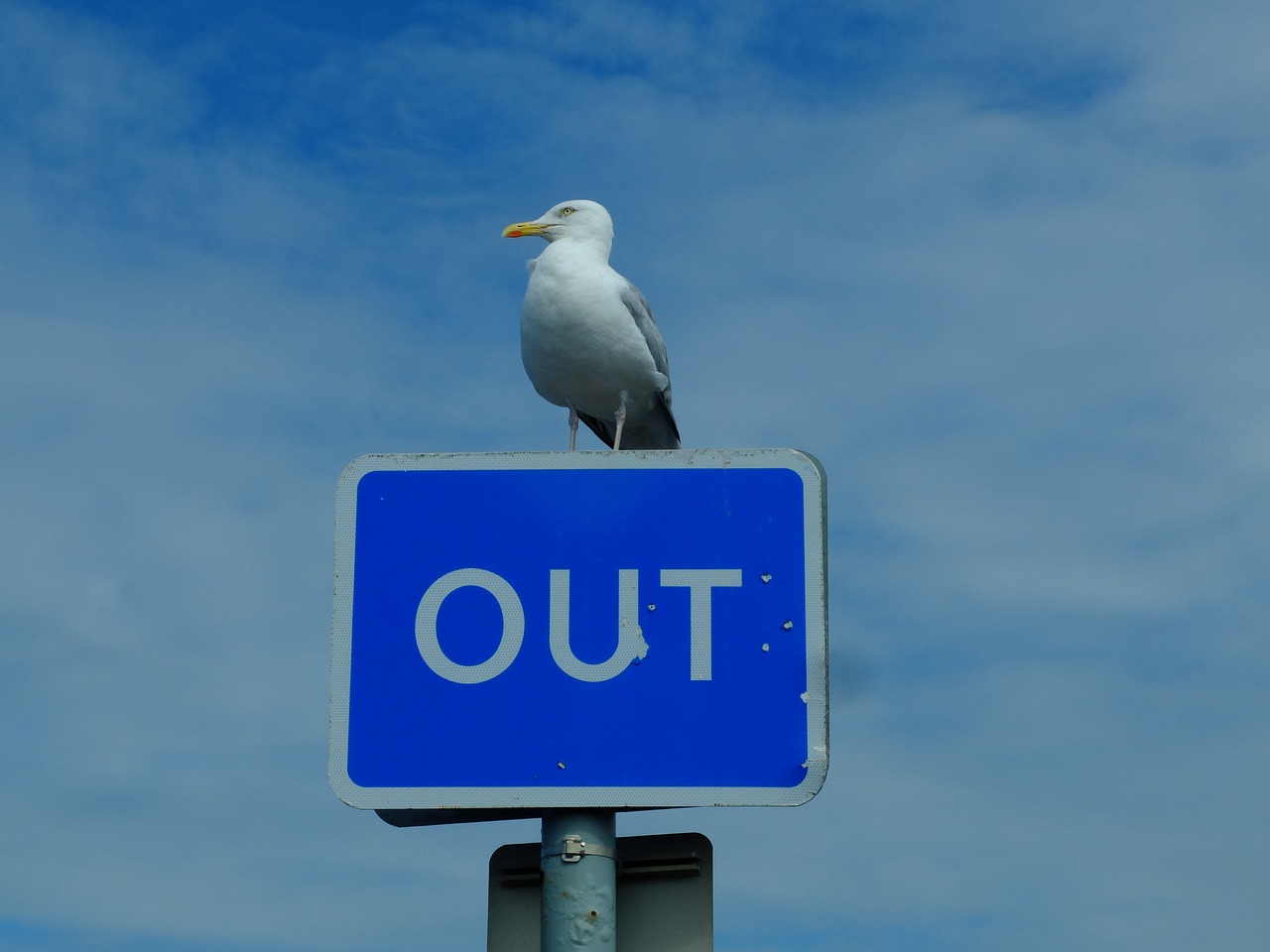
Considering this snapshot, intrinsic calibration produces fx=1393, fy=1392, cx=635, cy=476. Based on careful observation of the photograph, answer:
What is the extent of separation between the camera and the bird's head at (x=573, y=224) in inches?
241

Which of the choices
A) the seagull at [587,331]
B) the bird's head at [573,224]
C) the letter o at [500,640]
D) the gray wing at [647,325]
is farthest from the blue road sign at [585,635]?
the bird's head at [573,224]

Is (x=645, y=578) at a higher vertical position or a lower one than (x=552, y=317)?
lower

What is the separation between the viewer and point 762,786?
2.68m

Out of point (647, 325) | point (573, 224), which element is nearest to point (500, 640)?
point (647, 325)

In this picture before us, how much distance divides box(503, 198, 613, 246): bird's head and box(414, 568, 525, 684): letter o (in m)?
3.47

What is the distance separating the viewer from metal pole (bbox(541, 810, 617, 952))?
2617 mm

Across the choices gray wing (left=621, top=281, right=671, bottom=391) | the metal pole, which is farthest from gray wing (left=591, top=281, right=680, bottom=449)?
the metal pole

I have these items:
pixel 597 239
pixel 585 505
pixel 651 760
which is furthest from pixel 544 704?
pixel 597 239

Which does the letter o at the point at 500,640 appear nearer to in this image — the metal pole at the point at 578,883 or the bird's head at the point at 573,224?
the metal pole at the point at 578,883

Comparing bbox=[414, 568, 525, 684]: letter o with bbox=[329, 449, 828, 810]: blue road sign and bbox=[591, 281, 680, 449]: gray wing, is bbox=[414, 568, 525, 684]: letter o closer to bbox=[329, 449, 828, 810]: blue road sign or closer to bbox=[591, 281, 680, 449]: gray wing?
bbox=[329, 449, 828, 810]: blue road sign

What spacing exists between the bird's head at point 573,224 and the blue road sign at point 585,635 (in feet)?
11.0

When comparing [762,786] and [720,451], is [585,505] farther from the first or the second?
[762,786]

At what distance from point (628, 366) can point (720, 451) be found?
2.85m

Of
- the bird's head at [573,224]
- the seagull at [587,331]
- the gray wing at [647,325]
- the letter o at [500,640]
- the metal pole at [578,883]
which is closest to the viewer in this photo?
the metal pole at [578,883]
